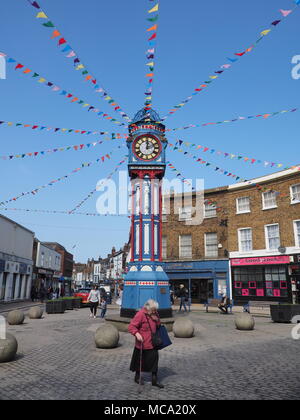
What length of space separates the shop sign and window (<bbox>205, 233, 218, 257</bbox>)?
2.06 m

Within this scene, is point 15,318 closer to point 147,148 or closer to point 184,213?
point 147,148

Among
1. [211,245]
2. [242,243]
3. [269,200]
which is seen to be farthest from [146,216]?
[211,245]

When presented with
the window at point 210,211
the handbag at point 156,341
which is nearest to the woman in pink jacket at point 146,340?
the handbag at point 156,341

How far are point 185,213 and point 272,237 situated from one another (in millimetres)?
8543

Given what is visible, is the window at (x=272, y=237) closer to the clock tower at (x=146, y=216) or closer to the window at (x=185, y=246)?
the window at (x=185, y=246)

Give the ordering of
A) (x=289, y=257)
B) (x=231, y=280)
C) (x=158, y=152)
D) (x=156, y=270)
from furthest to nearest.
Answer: (x=231, y=280)
(x=289, y=257)
(x=158, y=152)
(x=156, y=270)

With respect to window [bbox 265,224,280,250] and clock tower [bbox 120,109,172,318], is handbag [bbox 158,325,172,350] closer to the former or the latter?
clock tower [bbox 120,109,172,318]

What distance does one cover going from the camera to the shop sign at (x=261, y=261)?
77.0 feet

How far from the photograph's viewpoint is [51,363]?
7121 mm

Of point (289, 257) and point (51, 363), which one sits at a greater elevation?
point (289, 257)
